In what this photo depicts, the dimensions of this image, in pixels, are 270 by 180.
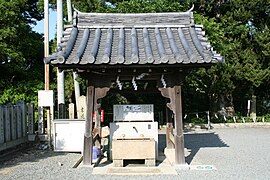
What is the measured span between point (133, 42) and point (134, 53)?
0.83 m

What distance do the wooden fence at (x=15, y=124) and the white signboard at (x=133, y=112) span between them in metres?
4.51

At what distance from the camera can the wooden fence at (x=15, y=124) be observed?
12.7 m

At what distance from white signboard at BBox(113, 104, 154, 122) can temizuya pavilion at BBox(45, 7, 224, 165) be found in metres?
1.06

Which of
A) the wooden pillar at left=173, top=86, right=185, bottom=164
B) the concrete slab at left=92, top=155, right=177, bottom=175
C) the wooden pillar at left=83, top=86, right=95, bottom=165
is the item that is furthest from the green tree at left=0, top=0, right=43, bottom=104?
the wooden pillar at left=173, top=86, right=185, bottom=164

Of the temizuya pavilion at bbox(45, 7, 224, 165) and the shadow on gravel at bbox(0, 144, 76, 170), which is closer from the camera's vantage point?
the temizuya pavilion at bbox(45, 7, 224, 165)

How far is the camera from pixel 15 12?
1978cm

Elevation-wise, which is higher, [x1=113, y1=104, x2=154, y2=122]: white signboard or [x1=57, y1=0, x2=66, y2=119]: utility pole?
[x1=57, y1=0, x2=66, y2=119]: utility pole

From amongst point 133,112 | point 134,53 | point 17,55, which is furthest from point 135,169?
point 17,55

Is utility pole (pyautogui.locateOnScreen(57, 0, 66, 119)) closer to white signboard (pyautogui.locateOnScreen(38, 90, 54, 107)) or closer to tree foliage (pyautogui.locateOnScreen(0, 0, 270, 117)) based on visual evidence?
white signboard (pyautogui.locateOnScreen(38, 90, 54, 107))

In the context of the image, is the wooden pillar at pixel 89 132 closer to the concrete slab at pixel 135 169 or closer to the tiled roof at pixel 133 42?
the concrete slab at pixel 135 169

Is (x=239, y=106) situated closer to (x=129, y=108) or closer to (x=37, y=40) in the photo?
(x=37, y=40)

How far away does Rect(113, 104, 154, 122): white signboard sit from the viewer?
419 inches

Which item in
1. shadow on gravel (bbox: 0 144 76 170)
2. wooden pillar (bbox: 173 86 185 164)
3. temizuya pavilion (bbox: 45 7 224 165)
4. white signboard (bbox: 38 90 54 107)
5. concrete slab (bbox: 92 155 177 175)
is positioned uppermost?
temizuya pavilion (bbox: 45 7 224 165)

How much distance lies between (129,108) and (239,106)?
2214 centimetres
